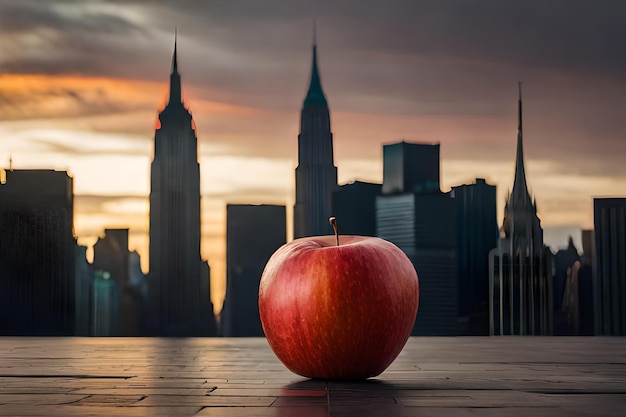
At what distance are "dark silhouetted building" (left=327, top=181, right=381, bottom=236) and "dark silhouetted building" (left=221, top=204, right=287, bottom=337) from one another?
3.80 m

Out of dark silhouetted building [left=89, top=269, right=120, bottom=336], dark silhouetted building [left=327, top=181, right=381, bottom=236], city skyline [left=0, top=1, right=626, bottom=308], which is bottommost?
dark silhouetted building [left=89, top=269, right=120, bottom=336]

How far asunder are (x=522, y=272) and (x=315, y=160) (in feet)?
49.7

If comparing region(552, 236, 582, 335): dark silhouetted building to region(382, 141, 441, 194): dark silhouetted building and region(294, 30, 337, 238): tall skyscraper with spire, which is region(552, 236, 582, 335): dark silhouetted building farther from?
region(294, 30, 337, 238): tall skyscraper with spire

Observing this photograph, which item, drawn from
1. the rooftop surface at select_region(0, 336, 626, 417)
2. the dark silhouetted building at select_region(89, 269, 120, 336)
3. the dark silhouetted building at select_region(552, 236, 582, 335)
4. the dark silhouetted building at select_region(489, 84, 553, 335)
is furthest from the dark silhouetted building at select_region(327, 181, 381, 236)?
the rooftop surface at select_region(0, 336, 626, 417)

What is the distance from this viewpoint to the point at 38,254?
2534 inches

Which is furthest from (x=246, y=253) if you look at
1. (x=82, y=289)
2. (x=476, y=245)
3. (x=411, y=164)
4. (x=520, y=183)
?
(x=520, y=183)

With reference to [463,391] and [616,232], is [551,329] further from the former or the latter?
[463,391]

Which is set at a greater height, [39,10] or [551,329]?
[39,10]

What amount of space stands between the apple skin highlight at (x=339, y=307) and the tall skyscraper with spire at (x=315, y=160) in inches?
1940

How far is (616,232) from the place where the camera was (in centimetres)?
5559

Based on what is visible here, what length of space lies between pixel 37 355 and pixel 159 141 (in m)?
64.8

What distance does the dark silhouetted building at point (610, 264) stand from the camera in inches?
2045

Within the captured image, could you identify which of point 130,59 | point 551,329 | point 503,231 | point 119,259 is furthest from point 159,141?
point 130,59

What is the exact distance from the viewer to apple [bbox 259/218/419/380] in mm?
2988
